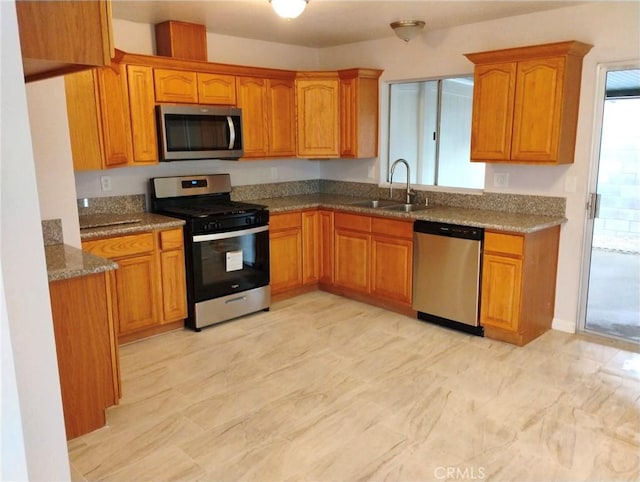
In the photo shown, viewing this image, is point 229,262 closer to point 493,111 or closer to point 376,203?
point 376,203

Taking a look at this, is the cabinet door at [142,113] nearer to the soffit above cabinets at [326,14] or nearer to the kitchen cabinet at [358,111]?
the soffit above cabinets at [326,14]

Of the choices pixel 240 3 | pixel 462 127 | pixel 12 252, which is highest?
pixel 240 3

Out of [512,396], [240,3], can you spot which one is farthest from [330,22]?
[512,396]

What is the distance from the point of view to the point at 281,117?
478 centimetres

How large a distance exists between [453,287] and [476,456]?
5.51 ft

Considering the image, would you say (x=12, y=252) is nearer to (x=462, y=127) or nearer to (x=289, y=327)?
(x=289, y=327)

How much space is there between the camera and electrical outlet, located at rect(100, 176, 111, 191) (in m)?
4.04

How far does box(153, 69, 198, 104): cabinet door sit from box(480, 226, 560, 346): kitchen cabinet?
2.58 m

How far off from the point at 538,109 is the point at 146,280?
3.12m

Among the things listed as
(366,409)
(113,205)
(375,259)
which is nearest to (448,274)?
(375,259)

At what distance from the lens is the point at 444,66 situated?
442 centimetres

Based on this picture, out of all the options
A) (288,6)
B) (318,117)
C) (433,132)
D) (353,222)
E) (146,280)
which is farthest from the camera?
Result: (433,132)

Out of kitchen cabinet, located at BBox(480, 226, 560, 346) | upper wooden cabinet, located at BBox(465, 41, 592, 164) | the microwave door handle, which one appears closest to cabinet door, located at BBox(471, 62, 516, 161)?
upper wooden cabinet, located at BBox(465, 41, 592, 164)

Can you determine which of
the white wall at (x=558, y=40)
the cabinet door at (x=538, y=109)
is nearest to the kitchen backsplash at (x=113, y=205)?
the white wall at (x=558, y=40)
